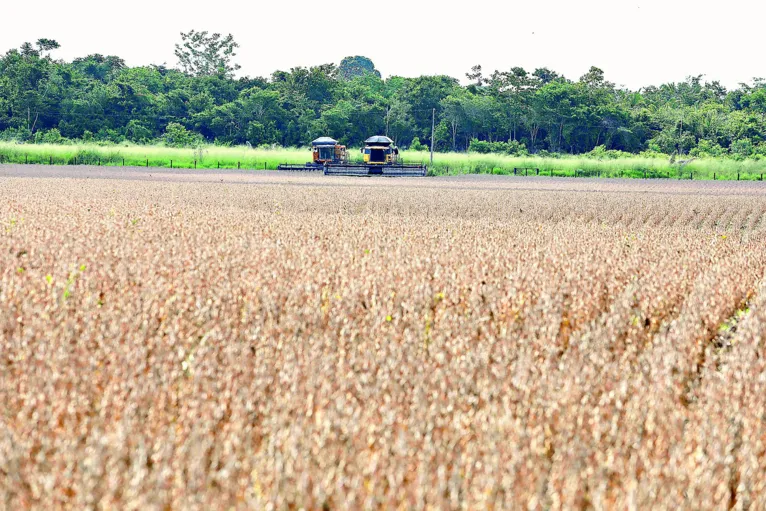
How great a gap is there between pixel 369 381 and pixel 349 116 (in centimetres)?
7902

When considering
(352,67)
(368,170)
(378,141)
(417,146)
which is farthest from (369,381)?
(352,67)

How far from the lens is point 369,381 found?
3.43 meters

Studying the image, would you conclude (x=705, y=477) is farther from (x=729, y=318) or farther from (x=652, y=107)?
(x=652, y=107)

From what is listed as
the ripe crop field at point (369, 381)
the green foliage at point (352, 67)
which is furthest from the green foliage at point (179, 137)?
the green foliage at point (352, 67)

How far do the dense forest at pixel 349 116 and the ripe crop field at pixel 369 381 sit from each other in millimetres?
71712

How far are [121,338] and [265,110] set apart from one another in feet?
259

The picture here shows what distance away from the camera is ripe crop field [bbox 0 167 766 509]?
238cm

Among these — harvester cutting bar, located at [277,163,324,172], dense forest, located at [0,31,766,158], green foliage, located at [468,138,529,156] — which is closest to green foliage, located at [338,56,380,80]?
dense forest, located at [0,31,766,158]

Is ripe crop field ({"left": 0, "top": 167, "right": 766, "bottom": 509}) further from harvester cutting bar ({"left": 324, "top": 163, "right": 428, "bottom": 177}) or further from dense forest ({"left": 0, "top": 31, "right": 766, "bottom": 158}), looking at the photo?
dense forest ({"left": 0, "top": 31, "right": 766, "bottom": 158})

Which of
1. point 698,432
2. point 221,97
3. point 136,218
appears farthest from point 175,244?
point 221,97

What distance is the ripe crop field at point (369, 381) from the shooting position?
2.38 metres

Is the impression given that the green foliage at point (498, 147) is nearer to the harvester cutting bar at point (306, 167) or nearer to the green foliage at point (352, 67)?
the harvester cutting bar at point (306, 167)

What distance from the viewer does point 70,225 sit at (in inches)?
388

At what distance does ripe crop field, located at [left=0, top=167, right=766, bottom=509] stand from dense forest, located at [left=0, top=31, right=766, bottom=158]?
71.7m
